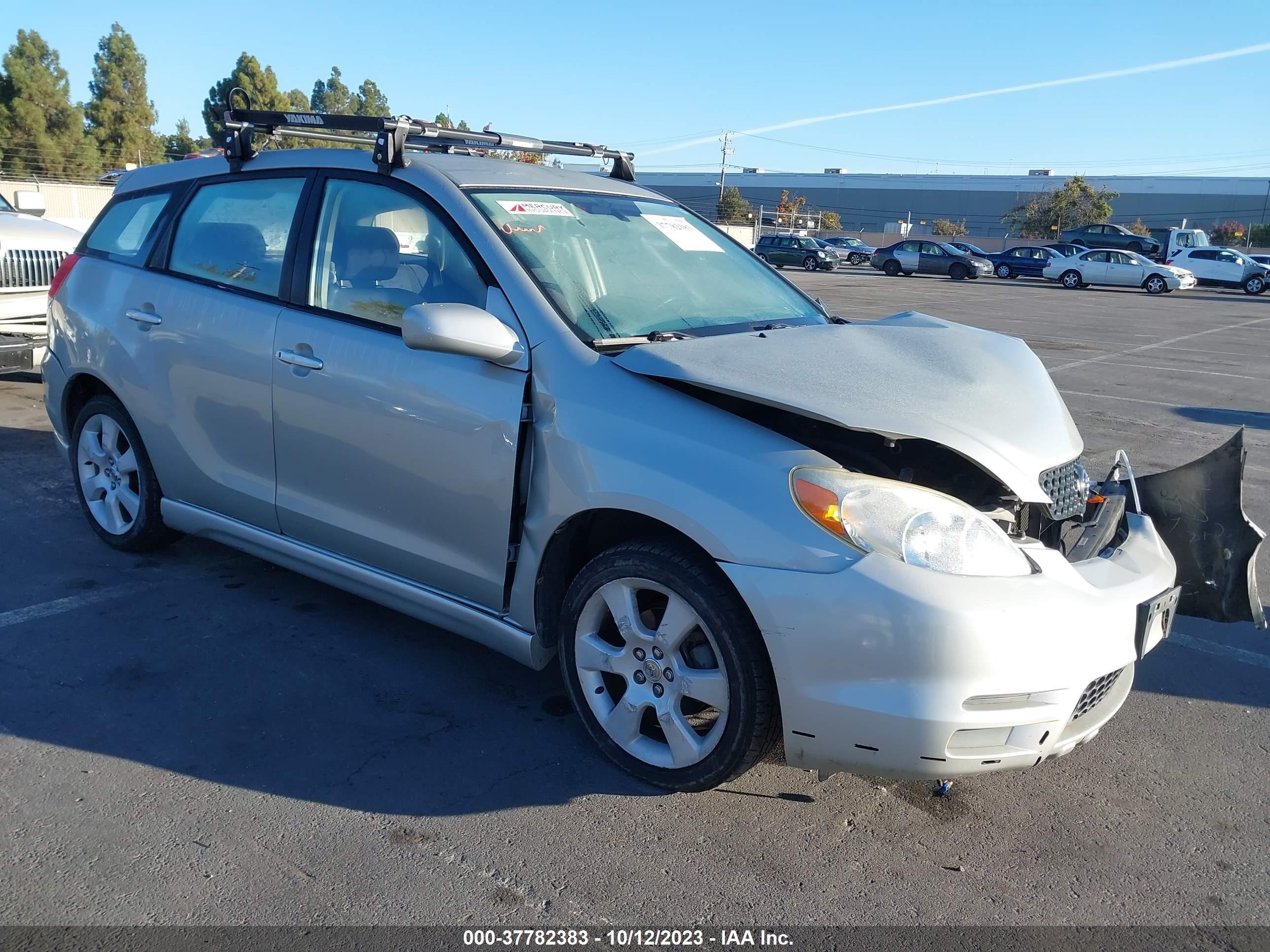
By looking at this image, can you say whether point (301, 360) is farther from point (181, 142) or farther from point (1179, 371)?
point (181, 142)

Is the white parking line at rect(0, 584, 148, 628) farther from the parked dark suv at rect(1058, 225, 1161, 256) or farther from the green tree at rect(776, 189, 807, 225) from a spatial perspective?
the green tree at rect(776, 189, 807, 225)

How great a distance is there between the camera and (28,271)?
845 cm

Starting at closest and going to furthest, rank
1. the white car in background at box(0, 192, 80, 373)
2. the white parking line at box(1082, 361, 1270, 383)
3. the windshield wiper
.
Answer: the windshield wiper, the white car in background at box(0, 192, 80, 373), the white parking line at box(1082, 361, 1270, 383)

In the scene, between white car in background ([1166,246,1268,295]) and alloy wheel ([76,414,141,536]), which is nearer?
alloy wheel ([76,414,141,536])

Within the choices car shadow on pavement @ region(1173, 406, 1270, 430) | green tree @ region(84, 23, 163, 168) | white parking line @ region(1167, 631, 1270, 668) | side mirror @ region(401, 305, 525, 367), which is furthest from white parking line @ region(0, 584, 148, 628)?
green tree @ region(84, 23, 163, 168)

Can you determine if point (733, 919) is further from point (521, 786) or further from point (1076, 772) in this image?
point (1076, 772)

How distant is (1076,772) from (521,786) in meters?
1.75

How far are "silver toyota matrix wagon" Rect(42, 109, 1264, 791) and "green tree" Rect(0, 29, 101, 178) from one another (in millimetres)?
51704

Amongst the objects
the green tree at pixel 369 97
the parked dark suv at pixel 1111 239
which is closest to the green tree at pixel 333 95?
the green tree at pixel 369 97

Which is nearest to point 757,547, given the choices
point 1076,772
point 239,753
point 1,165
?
point 1076,772

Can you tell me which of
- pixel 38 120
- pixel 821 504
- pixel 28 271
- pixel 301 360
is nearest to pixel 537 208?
pixel 301 360

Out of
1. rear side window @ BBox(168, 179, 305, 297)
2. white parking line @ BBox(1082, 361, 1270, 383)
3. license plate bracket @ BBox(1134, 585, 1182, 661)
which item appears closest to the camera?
license plate bracket @ BBox(1134, 585, 1182, 661)

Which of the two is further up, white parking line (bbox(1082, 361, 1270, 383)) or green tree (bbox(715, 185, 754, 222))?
green tree (bbox(715, 185, 754, 222))

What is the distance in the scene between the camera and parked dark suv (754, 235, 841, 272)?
140 ft
